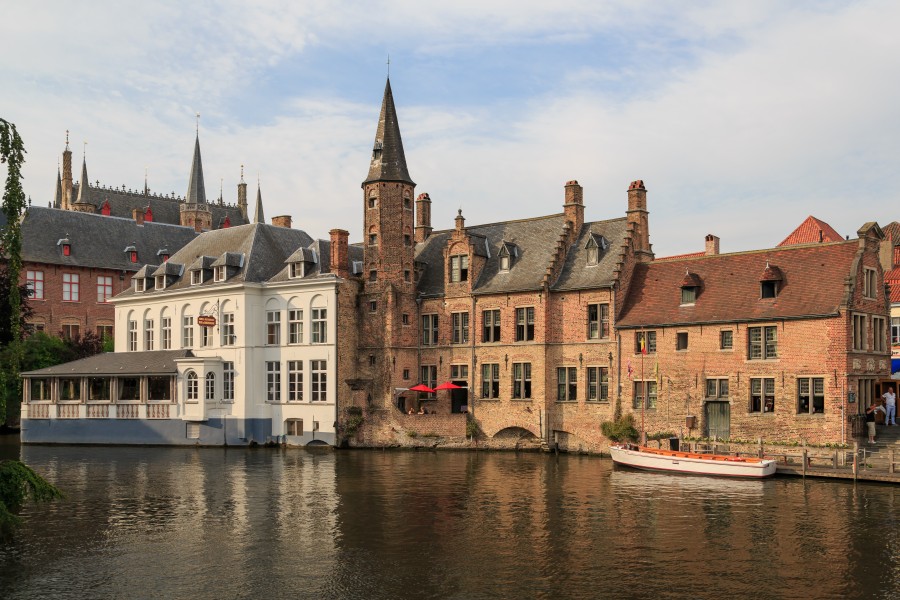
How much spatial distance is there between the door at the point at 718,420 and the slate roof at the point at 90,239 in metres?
50.6

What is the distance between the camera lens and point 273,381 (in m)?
53.8

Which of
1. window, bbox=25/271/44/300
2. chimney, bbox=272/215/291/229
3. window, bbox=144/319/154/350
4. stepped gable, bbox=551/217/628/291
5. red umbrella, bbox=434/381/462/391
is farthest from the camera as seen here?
window, bbox=25/271/44/300

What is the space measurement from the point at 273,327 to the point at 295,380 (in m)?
3.86

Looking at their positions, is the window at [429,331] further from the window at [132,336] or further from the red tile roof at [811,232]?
the red tile roof at [811,232]

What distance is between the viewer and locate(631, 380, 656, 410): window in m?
44.4

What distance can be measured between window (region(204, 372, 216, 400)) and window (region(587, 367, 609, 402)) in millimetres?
22960

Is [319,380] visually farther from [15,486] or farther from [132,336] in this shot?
[15,486]

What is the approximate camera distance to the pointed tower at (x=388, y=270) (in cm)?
5159

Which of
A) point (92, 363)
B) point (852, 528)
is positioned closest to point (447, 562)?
point (852, 528)

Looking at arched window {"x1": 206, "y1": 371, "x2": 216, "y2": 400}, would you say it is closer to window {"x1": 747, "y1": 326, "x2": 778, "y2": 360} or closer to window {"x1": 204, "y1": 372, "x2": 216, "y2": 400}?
window {"x1": 204, "y1": 372, "x2": 216, "y2": 400}

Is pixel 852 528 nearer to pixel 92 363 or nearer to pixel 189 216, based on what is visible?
pixel 92 363

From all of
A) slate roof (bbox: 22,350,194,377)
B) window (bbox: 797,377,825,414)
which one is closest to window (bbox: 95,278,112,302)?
slate roof (bbox: 22,350,194,377)

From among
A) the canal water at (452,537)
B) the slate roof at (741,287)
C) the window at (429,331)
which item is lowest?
the canal water at (452,537)

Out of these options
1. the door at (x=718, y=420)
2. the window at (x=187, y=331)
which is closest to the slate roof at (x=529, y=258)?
the door at (x=718, y=420)
